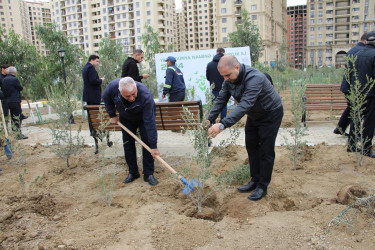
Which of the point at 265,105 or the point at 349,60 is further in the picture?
the point at 349,60

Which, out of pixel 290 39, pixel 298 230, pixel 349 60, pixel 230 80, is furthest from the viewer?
pixel 290 39

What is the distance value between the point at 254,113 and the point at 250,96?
34 cm

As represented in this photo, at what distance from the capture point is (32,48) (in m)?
12.6

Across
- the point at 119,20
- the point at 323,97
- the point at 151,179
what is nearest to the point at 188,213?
the point at 151,179

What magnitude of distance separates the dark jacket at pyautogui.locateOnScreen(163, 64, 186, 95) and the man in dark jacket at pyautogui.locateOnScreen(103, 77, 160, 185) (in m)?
2.49

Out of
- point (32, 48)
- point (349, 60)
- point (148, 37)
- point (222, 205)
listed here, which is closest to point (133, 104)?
point (222, 205)

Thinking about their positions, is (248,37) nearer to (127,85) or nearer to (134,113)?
(134,113)

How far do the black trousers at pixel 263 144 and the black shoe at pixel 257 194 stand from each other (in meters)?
0.04

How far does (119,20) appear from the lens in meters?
85.2

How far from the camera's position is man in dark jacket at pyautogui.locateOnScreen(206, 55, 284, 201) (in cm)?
307

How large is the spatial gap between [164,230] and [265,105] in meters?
1.62

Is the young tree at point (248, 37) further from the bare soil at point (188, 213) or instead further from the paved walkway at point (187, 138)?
the bare soil at point (188, 213)

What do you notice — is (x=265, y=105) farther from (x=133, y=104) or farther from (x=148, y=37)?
(x=148, y=37)

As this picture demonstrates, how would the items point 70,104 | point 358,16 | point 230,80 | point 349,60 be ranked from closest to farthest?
point 230,80, point 349,60, point 70,104, point 358,16
